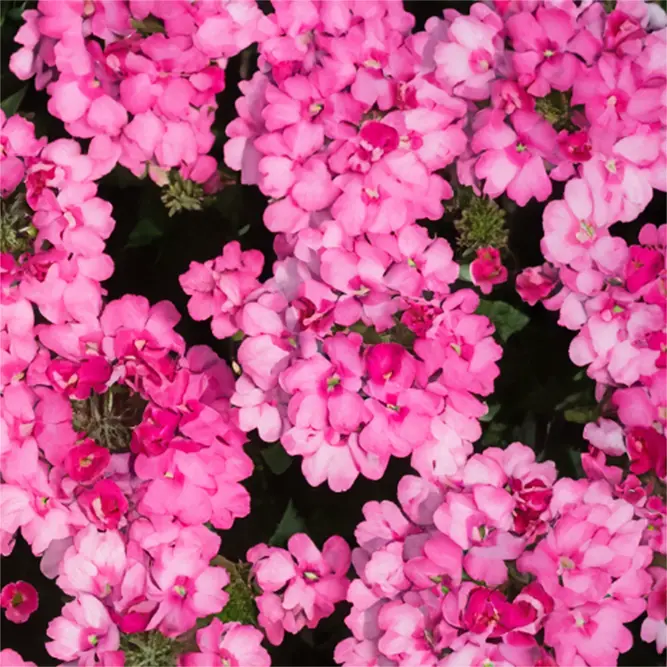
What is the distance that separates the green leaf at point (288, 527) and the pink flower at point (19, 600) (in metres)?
0.28

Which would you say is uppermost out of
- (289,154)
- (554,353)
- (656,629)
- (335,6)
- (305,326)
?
(335,6)

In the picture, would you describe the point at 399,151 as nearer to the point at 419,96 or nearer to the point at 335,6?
the point at 419,96

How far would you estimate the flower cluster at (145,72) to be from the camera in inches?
34.2

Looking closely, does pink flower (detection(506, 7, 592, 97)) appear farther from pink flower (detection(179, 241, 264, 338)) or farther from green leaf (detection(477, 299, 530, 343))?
pink flower (detection(179, 241, 264, 338))

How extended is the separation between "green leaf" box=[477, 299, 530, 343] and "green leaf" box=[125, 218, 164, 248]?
1.31 ft

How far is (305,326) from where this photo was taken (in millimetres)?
786

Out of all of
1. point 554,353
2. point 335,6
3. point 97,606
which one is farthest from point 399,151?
point 97,606

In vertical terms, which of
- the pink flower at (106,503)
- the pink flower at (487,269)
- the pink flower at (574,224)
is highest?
the pink flower at (574,224)

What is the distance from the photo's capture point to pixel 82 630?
805mm

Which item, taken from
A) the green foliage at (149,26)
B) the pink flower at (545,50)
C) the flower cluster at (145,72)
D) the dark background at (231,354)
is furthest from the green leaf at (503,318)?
the green foliage at (149,26)

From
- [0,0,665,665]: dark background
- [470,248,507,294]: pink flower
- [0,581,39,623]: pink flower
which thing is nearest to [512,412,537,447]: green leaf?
[0,0,665,665]: dark background

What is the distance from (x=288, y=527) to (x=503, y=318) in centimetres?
35

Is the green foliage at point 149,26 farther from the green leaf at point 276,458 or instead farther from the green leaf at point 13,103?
the green leaf at point 276,458

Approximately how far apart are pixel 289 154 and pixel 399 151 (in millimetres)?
121
